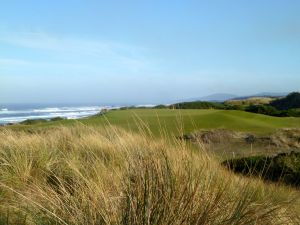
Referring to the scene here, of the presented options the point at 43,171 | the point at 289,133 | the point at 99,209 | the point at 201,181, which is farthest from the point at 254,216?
the point at 289,133

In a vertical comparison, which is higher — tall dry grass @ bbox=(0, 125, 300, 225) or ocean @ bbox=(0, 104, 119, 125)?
tall dry grass @ bbox=(0, 125, 300, 225)

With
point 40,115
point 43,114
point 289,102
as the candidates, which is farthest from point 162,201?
point 289,102

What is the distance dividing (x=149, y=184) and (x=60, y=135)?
7.12 metres

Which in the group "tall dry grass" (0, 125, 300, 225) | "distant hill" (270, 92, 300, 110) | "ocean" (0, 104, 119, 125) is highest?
"tall dry grass" (0, 125, 300, 225)

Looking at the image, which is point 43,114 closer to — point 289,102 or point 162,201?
point 289,102

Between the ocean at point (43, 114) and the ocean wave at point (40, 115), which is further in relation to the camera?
the ocean at point (43, 114)

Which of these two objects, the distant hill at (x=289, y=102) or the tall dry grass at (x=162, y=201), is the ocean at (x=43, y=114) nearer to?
the tall dry grass at (x=162, y=201)

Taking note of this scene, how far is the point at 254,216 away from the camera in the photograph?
329 cm

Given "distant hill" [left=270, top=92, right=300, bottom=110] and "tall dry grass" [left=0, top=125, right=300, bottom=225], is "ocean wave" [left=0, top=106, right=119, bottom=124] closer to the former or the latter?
"distant hill" [left=270, top=92, right=300, bottom=110]

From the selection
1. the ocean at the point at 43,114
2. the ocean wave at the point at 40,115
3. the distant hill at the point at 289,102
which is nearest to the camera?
the ocean wave at the point at 40,115

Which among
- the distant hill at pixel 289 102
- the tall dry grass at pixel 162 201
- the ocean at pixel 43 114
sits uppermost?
the tall dry grass at pixel 162 201

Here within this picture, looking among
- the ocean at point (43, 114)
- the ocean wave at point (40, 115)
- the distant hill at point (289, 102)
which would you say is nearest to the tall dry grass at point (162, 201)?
the ocean at point (43, 114)

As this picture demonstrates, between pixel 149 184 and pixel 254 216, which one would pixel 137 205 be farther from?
pixel 254 216

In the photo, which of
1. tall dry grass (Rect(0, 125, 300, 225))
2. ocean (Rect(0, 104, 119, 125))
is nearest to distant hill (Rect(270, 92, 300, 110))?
ocean (Rect(0, 104, 119, 125))
